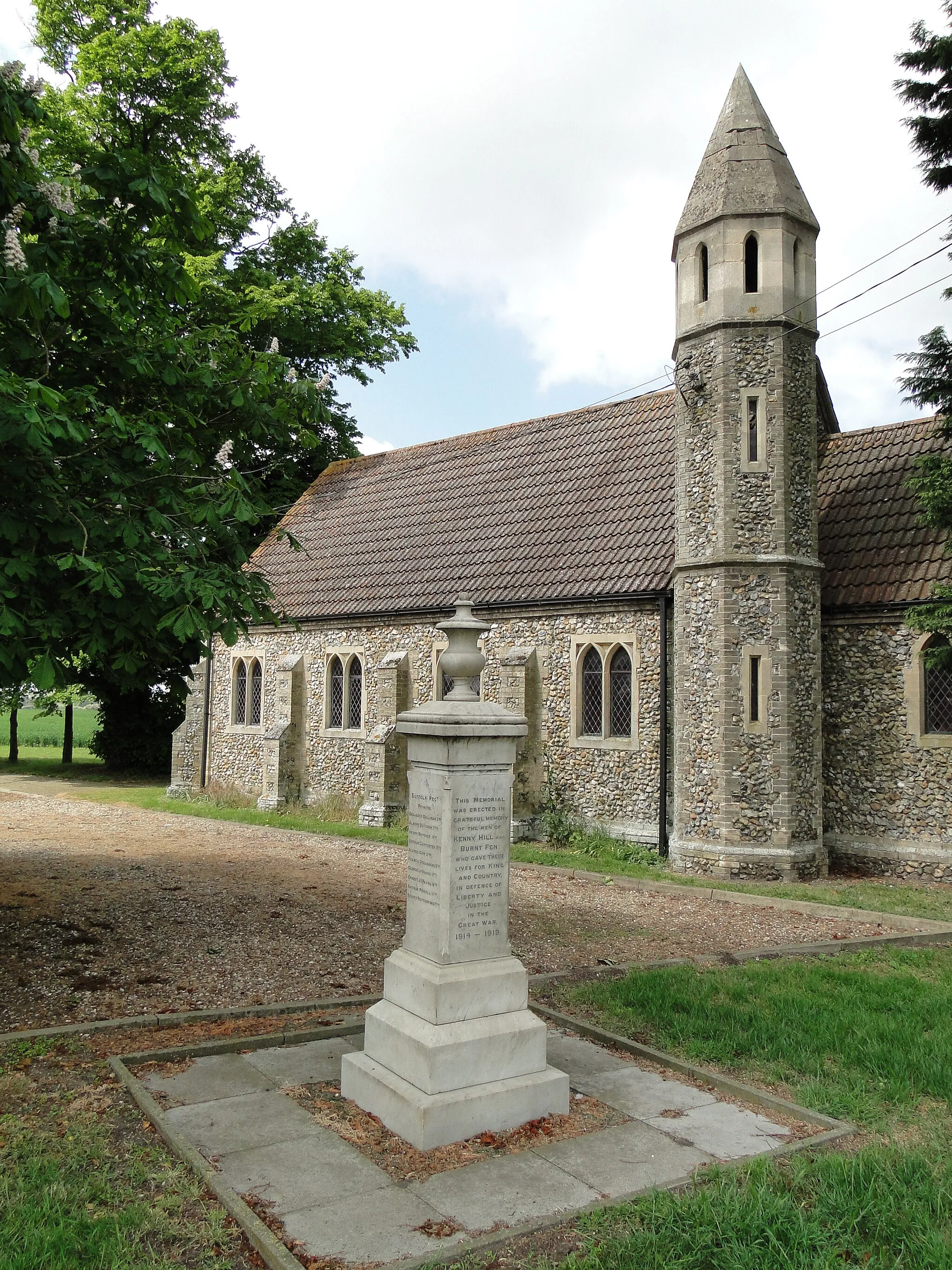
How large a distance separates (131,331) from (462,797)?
16.9 ft

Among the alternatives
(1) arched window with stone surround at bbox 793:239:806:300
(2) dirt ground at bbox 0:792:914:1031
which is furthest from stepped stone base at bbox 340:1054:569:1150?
(1) arched window with stone surround at bbox 793:239:806:300

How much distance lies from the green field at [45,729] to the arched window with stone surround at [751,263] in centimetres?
3234

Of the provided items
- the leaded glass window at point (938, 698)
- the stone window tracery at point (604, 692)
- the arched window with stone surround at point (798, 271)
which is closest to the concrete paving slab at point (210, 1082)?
the stone window tracery at point (604, 692)

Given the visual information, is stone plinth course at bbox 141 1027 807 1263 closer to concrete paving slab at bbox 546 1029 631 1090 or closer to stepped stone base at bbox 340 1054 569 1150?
concrete paving slab at bbox 546 1029 631 1090

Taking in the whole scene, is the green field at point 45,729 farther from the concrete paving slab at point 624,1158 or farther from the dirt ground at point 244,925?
the concrete paving slab at point 624,1158

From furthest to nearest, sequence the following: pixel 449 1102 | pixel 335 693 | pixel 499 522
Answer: pixel 335 693 < pixel 499 522 < pixel 449 1102

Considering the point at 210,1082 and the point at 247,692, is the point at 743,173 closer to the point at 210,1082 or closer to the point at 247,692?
the point at 210,1082

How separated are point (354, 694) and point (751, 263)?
40.3 feet

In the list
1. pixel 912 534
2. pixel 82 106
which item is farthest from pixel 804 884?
pixel 82 106

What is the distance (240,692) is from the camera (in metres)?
24.9

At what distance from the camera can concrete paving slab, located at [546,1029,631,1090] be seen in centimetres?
621

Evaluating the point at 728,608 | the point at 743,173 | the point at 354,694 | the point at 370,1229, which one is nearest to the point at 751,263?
the point at 743,173

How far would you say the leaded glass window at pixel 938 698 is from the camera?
47.1 ft

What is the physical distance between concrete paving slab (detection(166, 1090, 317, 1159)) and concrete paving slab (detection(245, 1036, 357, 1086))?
0.95 ft
